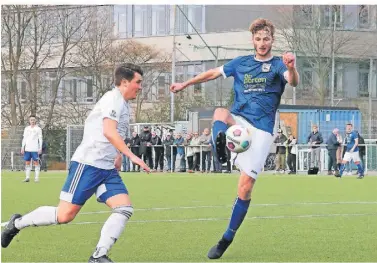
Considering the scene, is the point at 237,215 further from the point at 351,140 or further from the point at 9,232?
the point at 351,140

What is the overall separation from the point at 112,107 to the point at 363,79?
46699 mm

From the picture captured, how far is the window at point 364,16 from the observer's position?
4781 centimetres

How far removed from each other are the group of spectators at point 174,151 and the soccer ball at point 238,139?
2716cm

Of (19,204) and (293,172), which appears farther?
(293,172)

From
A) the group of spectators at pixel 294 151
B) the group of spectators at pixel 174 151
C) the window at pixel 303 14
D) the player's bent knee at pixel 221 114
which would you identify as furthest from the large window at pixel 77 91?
the player's bent knee at pixel 221 114

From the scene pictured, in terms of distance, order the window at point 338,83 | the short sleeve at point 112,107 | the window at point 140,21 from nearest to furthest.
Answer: the short sleeve at point 112,107 < the window at point 338,83 < the window at point 140,21

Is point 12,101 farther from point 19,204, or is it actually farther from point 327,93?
point 19,204

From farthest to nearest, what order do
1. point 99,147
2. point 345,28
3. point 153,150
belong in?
point 345,28, point 153,150, point 99,147

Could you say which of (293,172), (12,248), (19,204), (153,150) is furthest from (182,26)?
(12,248)

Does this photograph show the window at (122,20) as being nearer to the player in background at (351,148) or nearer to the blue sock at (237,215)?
the player in background at (351,148)

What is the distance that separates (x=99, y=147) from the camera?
898cm

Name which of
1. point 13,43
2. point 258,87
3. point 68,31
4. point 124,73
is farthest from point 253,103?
point 13,43

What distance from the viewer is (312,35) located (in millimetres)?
45719

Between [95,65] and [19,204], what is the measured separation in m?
31.4
